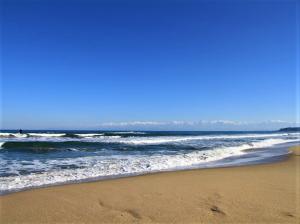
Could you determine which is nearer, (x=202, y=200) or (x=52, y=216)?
(x=52, y=216)

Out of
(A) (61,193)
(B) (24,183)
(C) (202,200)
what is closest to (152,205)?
(C) (202,200)

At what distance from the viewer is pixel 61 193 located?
5941 mm

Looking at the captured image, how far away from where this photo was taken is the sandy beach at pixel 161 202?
4.38 metres

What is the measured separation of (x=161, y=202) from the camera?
5.18 meters

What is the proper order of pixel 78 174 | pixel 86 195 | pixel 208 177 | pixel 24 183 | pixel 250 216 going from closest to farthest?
pixel 250 216 → pixel 86 195 → pixel 24 183 → pixel 208 177 → pixel 78 174

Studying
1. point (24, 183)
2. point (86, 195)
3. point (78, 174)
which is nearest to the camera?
point (86, 195)

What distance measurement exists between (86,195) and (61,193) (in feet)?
1.87

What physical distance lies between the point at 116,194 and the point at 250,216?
2636mm

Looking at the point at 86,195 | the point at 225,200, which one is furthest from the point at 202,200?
the point at 86,195

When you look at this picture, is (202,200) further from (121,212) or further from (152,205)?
(121,212)

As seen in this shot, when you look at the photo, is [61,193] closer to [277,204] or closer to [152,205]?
[152,205]

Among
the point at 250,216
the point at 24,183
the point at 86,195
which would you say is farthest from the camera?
the point at 24,183

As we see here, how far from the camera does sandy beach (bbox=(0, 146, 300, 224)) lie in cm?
438

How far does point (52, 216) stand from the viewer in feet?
14.8
